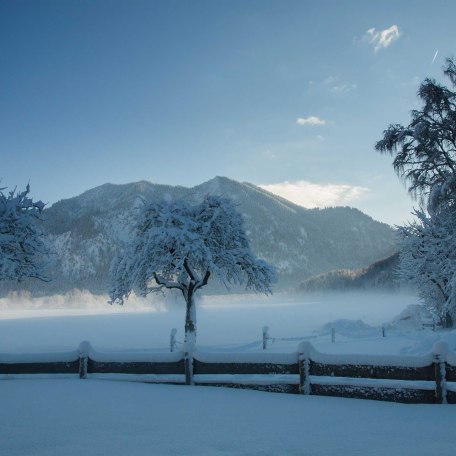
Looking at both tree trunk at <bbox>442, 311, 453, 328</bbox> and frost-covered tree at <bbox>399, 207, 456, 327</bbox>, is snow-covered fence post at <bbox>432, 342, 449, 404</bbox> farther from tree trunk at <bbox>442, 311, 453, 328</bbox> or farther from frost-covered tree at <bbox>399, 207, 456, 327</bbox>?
tree trunk at <bbox>442, 311, 453, 328</bbox>

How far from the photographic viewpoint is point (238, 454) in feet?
18.5

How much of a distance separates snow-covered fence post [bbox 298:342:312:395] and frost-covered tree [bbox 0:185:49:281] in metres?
11.2

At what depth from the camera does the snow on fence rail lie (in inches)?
345

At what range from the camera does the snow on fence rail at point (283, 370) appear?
876 cm

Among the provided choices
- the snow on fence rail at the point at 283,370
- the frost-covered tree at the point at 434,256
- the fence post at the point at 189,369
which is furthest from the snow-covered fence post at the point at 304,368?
the frost-covered tree at the point at 434,256

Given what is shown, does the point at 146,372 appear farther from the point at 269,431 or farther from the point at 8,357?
the point at 269,431

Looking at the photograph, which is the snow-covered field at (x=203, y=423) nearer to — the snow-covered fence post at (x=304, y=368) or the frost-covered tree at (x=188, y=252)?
the snow-covered fence post at (x=304, y=368)

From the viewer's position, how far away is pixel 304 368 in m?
9.87

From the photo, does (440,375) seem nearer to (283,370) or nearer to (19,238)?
(283,370)

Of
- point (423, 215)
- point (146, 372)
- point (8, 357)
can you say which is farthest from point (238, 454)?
point (423, 215)

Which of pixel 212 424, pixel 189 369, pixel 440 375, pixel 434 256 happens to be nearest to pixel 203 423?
pixel 212 424

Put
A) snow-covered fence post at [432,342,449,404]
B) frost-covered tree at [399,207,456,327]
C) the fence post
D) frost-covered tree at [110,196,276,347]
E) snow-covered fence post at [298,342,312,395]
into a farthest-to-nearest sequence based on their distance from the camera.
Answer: frost-covered tree at [110,196,276,347] < frost-covered tree at [399,207,456,327] < the fence post < snow-covered fence post at [298,342,312,395] < snow-covered fence post at [432,342,449,404]

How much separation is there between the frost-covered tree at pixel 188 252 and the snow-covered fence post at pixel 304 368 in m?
9.77

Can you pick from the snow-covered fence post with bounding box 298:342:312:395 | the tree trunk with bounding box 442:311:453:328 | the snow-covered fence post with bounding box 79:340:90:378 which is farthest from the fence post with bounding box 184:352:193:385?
the tree trunk with bounding box 442:311:453:328
